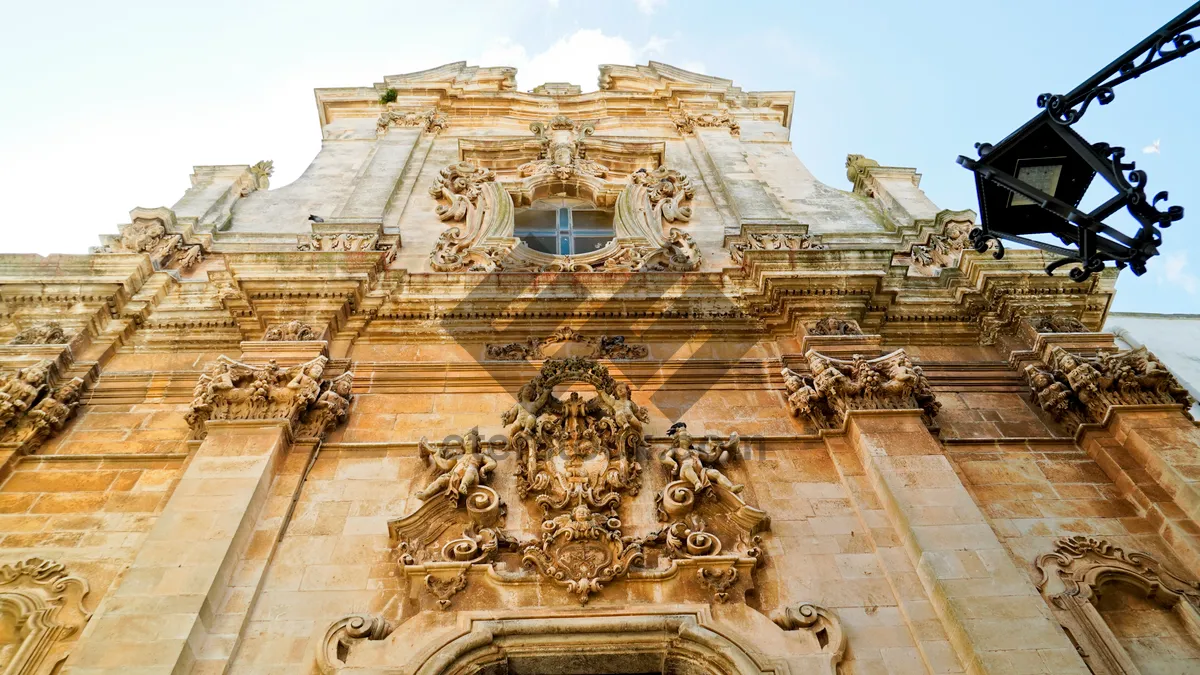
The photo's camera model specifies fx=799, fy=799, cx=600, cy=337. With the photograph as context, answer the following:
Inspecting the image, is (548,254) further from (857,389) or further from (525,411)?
A: (857,389)

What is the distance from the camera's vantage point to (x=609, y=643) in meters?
6.45

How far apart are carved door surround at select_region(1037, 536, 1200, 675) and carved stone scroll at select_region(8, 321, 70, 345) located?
424 inches

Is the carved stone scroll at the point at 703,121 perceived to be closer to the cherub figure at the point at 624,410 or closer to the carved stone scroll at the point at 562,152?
the carved stone scroll at the point at 562,152

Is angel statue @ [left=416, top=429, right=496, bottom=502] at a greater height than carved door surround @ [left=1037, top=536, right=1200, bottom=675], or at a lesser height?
greater

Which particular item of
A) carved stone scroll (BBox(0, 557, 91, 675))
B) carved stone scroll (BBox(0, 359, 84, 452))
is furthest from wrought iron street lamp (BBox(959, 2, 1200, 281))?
carved stone scroll (BBox(0, 359, 84, 452))

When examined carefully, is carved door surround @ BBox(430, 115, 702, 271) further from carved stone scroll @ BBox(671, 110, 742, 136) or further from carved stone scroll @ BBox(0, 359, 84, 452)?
carved stone scroll @ BBox(0, 359, 84, 452)

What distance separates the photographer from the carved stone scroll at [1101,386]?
843 cm

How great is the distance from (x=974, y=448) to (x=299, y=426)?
7134 mm

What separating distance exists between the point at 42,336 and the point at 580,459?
6672 millimetres

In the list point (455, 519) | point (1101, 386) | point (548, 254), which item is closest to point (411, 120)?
point (548, 254)

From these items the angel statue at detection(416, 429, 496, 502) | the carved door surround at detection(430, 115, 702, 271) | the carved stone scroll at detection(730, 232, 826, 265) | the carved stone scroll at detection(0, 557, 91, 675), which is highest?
the carved door surround at detection(430, 115, 702, 271)

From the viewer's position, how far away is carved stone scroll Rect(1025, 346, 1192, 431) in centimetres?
843

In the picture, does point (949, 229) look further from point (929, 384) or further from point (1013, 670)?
point (1013, 670)

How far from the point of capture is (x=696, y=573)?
22.8ft
